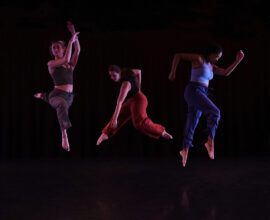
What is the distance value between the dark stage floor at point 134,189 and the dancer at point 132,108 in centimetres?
63

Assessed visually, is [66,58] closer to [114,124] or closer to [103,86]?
[114,124]

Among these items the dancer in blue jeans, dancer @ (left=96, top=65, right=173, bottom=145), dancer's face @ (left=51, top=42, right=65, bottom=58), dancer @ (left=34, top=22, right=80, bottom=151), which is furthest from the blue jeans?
dancer's face @ (left=51, top=42, right=65, bottom=58)

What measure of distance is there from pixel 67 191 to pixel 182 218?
1418mm

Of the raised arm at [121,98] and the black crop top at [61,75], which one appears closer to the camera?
the raised arm at [121,98]

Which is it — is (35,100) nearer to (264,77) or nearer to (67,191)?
(67,191)

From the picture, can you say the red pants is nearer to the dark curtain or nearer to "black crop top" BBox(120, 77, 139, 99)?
"black crop top" BBox(120, 77, 139, 99)

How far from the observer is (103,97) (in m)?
5.91

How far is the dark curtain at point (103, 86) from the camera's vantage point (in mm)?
5809

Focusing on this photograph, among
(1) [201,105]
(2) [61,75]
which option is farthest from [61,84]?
(1) [201,105]

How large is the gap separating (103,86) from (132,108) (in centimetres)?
216

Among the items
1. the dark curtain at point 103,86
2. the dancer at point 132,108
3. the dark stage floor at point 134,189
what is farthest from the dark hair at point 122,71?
the dark curtain at point 103,86

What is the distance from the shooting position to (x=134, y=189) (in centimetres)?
367

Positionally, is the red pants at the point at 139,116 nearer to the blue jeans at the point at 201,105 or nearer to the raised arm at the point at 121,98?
the raised arm at the point at 121,98

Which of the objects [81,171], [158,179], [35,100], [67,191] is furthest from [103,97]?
[67,191]
